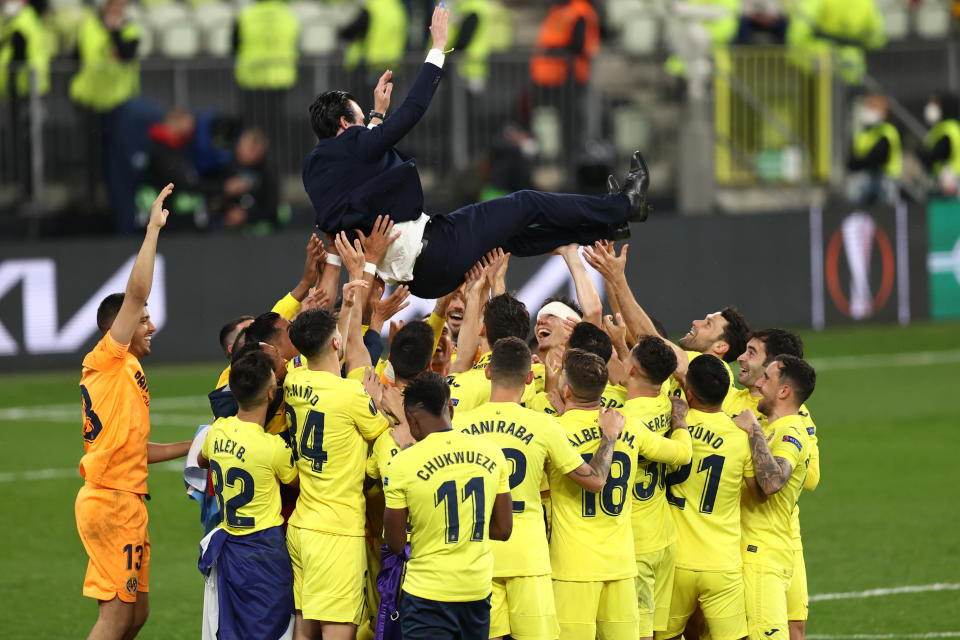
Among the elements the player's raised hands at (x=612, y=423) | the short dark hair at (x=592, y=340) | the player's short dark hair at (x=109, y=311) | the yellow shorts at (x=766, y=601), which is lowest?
the yellow shorts at (x=766, y=601)

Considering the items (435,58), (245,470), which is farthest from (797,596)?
(435,58)

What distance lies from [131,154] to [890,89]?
13018 mm

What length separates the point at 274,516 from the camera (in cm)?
776

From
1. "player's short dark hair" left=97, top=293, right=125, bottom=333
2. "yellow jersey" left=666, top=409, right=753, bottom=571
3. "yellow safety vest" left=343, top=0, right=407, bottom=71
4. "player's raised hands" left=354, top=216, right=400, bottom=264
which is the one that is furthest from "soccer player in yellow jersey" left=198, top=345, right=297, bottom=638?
"yellow safety vest" left=343, top=0, right=407, bottom=71

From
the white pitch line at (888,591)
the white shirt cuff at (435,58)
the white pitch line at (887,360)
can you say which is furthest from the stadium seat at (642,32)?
the white shirt cuff at (435,58)

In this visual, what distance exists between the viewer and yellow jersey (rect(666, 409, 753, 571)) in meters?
7.84

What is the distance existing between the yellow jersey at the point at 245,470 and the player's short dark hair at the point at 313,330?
51 centimetres

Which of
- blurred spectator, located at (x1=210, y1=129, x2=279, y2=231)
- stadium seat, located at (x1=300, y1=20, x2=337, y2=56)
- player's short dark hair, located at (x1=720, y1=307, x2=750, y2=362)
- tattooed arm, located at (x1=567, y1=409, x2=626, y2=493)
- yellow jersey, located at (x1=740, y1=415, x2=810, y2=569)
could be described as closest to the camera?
tattooed arm, located at (x1=567, y1=409, x2=626, y2=493)

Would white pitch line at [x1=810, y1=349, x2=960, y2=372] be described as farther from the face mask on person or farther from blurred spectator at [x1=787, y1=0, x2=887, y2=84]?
blurred spectator at [x1=787, y1=0, x2=887, y2=84]

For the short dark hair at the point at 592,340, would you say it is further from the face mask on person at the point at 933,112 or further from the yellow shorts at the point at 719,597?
the face mask on person at the point at 933,112

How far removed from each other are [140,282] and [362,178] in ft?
4.41

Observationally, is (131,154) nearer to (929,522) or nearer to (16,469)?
(16,469)

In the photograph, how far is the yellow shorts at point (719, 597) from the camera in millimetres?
7953

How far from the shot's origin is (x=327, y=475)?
767cm
